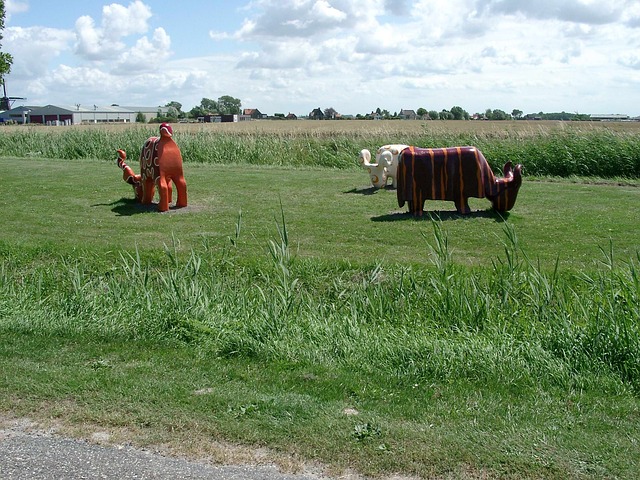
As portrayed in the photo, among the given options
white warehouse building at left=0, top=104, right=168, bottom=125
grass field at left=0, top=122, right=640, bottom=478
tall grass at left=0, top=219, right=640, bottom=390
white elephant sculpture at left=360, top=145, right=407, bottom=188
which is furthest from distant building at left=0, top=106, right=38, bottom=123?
tall grass at left=0, top=219, right=640, bottom=390

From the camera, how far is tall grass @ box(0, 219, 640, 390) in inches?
213

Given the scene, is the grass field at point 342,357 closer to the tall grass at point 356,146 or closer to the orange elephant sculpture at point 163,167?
the orange elephant sculpture at point 163,167

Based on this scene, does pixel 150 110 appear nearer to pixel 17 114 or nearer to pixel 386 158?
pixel 17 114

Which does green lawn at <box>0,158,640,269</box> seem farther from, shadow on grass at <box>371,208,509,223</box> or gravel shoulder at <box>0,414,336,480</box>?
gravel shoulder at <box>0,414,336,480</box>

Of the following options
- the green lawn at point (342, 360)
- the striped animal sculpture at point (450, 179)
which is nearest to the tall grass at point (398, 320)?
the green lawn at point (342, 360)

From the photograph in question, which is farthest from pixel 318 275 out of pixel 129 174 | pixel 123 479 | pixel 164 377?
pixel 129 174

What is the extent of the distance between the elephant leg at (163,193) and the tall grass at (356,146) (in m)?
10.6

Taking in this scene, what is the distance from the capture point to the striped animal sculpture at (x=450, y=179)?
13492 mm

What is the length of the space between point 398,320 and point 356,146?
19.4 meters

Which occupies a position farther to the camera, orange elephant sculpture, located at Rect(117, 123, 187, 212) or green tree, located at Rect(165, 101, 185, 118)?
green tree, located at Rect(165, 101, 185, 118)

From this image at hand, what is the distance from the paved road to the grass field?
0.14m

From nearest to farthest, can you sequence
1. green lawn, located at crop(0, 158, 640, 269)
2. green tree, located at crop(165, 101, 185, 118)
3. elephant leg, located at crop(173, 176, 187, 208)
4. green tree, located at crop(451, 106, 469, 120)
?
green lawn, located at crop(0, 158, 640, 269) < elephant leg, located at crop(173, 176, 187, 208) < green tree, located at crop(451, 106, 469, 120) < green tree, located at crop(165, 101, 185, 118)

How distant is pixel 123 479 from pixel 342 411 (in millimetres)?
1445

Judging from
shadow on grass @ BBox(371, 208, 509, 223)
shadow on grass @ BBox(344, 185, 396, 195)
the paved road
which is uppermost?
shadow on grass @ BBox(344, 185, 396, 195)
